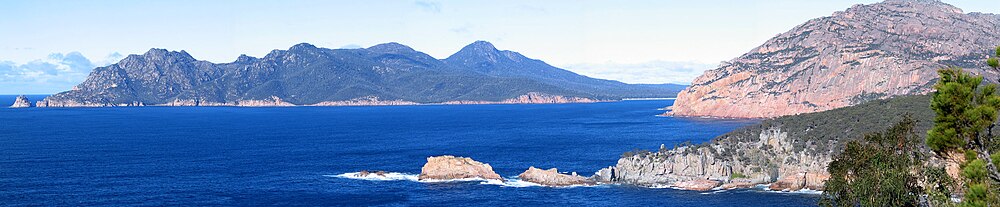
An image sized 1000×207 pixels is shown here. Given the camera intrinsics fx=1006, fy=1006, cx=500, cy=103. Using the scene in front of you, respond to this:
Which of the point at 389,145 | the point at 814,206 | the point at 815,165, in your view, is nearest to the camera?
the point at 814,206

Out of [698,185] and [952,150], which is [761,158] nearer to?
[698,185]

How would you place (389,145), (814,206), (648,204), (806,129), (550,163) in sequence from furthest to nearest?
(389,145) < (550,163) < (806,129) < (648,204) < (814,206)

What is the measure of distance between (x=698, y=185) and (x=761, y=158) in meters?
10.2

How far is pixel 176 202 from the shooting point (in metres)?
109

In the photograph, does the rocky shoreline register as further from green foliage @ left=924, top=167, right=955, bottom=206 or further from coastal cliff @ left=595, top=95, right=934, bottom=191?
green foliage @ left=924, top=167, right=955, bottom=206

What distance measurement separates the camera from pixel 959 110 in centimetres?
4025

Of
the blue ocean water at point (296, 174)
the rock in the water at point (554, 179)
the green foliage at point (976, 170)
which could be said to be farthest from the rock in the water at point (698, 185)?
the green foliage at point (976, 170)

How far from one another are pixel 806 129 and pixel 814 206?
30.0m

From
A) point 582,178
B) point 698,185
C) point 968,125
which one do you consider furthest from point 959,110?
point 582,178

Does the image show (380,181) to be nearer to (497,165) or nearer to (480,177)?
(480,177)

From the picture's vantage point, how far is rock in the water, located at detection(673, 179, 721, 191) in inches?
4441

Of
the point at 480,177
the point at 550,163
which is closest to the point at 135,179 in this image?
the point at 480,177

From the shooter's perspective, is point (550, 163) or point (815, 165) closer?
point (815, 165)

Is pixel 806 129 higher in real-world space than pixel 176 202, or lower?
higher
